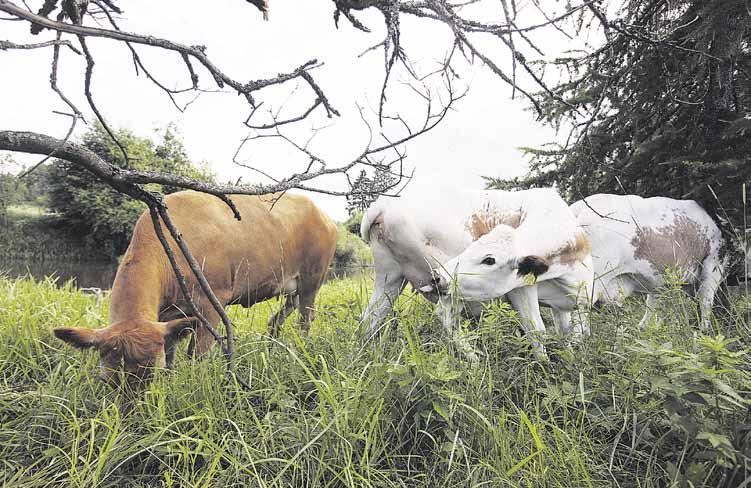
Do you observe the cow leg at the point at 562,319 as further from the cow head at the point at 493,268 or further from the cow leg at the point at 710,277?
the cow leg at the point at 710,277

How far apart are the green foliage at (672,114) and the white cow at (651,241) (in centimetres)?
21

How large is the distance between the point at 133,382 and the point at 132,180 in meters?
1.08

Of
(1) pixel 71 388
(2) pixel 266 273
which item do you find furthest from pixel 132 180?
(2) pixel 266 273

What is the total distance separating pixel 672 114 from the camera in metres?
4.91

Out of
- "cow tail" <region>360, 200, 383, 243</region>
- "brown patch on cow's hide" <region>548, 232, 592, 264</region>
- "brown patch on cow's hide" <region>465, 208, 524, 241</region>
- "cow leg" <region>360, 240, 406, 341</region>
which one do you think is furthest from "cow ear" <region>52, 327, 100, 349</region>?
"brown patch on cow's hide" <region>548, 232, 592, 264</region>

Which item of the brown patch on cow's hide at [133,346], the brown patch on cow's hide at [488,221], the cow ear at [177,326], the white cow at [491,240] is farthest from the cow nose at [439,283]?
the brown patch on cow's hide at [133,346]

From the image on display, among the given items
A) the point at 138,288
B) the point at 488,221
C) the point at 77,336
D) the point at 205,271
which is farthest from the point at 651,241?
the point at 77,336

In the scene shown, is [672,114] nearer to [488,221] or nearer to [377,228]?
[488,221]

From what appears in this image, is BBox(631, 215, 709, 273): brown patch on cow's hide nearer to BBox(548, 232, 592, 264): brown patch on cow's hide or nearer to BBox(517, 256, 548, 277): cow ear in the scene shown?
BBox(548, 232, 592, 264): brown patch on cow's hide

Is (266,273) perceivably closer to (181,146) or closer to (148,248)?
(148,248)

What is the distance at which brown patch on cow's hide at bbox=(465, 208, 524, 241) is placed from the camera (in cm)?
326

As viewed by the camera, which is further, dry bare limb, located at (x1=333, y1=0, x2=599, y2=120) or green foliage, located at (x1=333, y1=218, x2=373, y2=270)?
green foliage, located at (x1=333, y1=218, x2=373, y2=270)

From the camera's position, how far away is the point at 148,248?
3.17 meters

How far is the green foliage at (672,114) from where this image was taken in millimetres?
3941
